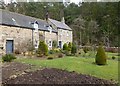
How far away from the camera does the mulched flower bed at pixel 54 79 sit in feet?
35.6

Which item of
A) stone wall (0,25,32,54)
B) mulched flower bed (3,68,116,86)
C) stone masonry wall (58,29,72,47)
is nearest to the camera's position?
mulched flower bed (3,68,116,86)

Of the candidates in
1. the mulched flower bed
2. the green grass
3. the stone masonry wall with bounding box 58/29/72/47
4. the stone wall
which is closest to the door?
the stone wall

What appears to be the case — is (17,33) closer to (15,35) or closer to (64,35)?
(15,35)

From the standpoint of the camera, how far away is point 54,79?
11305 millimetres

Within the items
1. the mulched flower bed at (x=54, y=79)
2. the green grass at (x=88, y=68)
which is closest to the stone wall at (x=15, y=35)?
the green grass at (x=88, y=68)

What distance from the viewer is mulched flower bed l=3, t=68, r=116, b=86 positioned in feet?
35.6

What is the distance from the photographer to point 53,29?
4200 cm

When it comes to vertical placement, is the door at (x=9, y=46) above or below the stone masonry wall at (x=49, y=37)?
below

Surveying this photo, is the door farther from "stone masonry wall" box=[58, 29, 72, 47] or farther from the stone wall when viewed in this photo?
"stone masonry wall" box=[58, 29, 72, 47]

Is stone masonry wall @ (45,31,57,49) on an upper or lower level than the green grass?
upper

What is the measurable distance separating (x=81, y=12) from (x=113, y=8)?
1804 centimetres

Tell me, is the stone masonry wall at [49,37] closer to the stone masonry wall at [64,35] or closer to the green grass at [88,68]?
the stone masonry wall at [64,35]

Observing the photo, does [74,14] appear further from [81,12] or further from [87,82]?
[87,82]

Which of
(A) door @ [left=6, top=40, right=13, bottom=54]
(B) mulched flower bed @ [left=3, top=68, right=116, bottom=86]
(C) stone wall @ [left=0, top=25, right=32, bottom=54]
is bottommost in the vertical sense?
(B) mulched flower bed @ [left=3, top=68, right=116, bottom=86]
